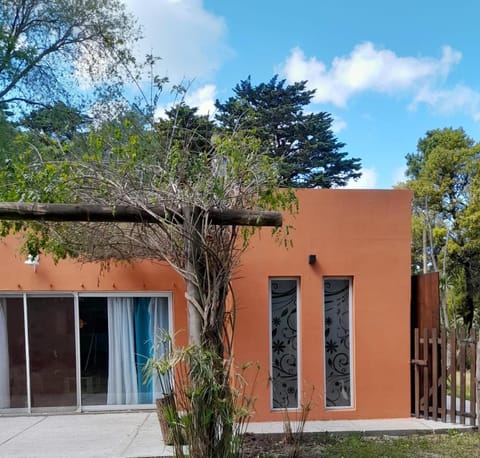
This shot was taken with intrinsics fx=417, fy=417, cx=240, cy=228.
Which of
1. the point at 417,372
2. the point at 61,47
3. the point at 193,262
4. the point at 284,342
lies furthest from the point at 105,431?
the point at 61,47

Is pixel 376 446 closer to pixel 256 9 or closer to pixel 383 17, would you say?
pixel 256 9

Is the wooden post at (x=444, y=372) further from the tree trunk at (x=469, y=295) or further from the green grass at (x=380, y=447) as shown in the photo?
the tree trunk at (x=469, y=295)

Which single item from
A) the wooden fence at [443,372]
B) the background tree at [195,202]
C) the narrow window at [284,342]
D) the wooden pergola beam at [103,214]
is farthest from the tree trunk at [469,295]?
the wooden pergola beam at [103,214]

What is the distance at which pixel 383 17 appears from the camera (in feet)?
41.3

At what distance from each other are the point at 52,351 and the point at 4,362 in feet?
2.76

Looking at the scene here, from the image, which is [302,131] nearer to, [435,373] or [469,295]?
[469,295]

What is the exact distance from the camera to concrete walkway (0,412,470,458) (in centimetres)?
538

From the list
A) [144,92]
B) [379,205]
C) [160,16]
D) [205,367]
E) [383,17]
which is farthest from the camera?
[383,17]

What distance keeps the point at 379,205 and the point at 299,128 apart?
681 inches

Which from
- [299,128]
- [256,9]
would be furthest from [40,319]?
[299,128]

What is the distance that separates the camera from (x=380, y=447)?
17.9ft

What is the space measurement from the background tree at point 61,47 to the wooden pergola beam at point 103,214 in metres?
10.7

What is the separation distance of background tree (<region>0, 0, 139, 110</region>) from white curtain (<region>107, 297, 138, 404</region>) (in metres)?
8.95

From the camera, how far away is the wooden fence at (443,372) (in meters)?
6.12
